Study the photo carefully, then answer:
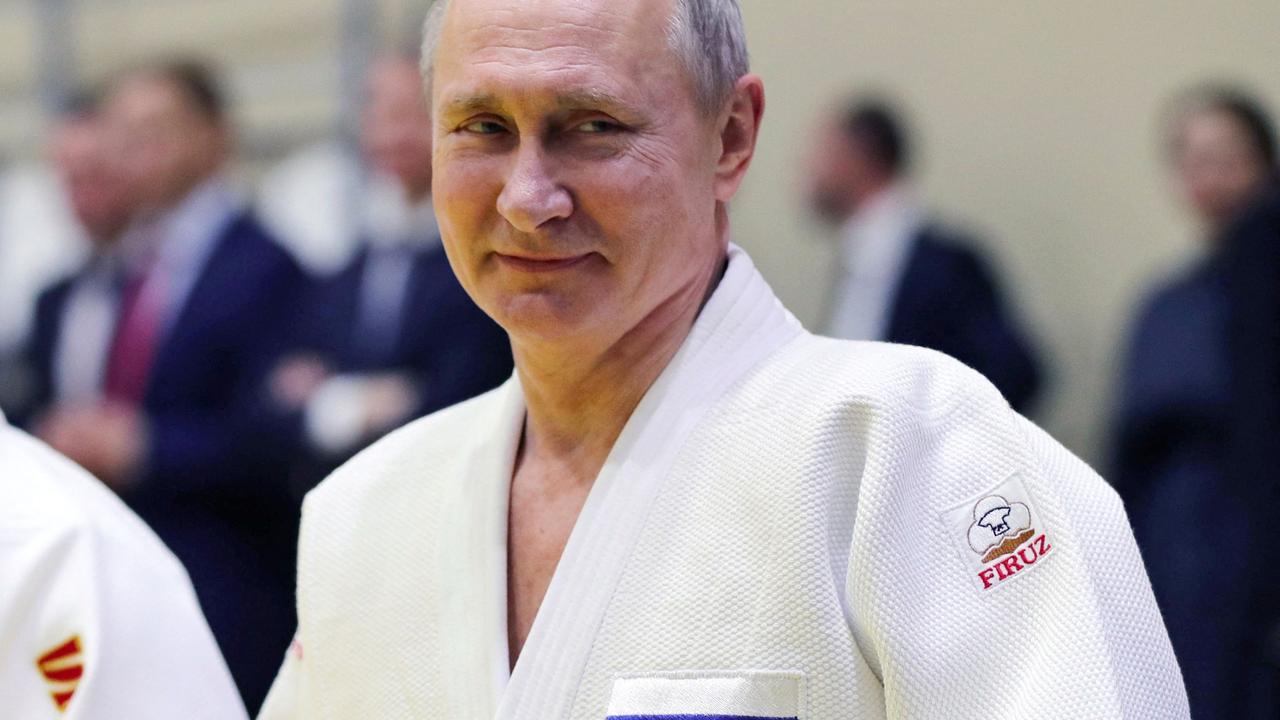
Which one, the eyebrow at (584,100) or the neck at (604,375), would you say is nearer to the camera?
the eyebrow at (584,100)

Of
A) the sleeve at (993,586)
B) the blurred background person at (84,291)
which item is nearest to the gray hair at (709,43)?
the sleeve at (993,586)

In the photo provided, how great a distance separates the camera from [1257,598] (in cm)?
311

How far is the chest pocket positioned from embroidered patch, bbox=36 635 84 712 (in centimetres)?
64

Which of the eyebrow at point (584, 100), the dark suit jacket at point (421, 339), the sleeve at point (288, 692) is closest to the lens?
the eyebrow at point (584, 100)

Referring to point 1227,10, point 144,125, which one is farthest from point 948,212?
point 144,125

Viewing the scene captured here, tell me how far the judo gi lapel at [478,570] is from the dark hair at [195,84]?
2.92 metres

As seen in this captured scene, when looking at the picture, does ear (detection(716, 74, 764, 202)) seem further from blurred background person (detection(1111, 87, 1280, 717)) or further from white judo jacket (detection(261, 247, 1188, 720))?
blurred background person (detection(1111, 87, 1280, 717))

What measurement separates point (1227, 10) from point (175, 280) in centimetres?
310

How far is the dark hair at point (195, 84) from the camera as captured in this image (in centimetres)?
467

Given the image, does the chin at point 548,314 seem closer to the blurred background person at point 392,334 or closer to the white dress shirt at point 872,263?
the blurred background person at point 392,334

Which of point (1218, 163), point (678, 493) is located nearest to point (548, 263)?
point (678, 493)

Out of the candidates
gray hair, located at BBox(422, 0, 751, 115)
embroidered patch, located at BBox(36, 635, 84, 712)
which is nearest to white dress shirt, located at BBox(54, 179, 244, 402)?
embroidered patch, located at BBox(36, 635, 84, 712)

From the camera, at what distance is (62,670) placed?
190cm

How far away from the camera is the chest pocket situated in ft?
5.33
